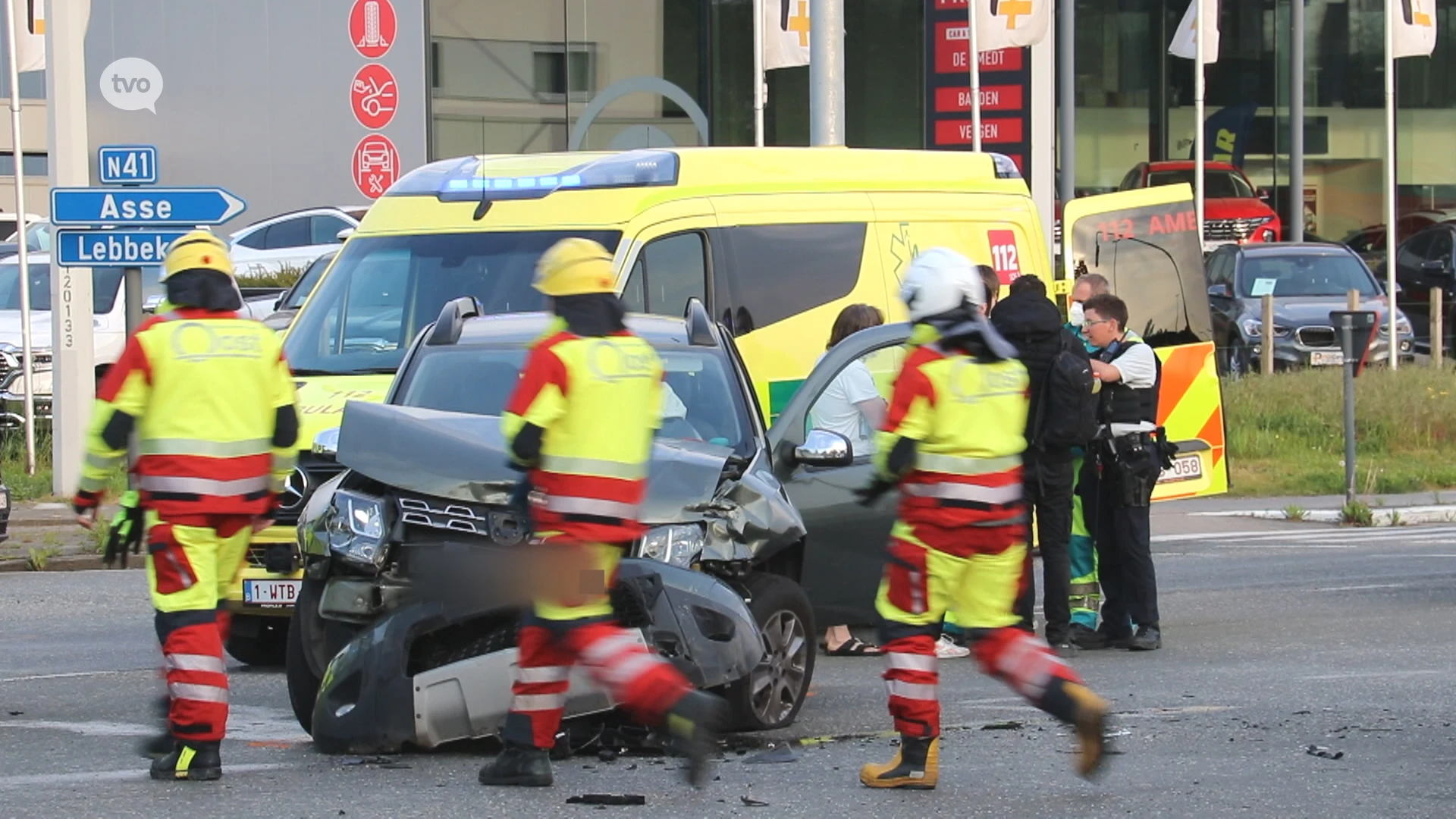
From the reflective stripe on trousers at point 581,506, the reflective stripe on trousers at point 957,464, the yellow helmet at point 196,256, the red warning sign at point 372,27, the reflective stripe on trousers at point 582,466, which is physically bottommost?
the reflective stripe on trousers at point 581,506

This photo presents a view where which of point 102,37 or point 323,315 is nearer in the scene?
point 323,315

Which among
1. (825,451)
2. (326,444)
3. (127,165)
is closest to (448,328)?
(326,444)

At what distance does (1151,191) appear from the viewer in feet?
48.7

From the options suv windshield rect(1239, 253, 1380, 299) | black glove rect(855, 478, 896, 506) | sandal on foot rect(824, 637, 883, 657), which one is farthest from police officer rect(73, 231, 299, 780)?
suv windshield rect(1239, 253, 1380, 299)

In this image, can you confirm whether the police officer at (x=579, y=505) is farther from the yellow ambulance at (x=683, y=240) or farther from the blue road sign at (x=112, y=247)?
the blue road sign at (x=112, y=247)

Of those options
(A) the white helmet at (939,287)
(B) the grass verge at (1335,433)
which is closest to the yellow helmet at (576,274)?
(A) the white helmet at (939,287)

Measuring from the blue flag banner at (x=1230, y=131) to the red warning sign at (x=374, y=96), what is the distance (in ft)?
59.4

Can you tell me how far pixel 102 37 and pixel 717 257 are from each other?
23670mm

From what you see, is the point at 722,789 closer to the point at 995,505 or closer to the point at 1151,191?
the point at 995,505

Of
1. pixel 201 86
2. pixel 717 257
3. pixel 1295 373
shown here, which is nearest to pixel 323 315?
pixel 717 257

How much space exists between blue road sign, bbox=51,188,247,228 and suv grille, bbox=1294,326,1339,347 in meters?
14.1

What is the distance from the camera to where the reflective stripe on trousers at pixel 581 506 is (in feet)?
21.2

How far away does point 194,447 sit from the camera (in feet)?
22.4

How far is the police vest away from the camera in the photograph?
1034 centimetres
